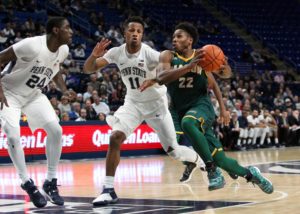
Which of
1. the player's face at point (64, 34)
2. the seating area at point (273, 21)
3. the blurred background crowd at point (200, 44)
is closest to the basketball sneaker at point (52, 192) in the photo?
the player's face at point (64, 34)

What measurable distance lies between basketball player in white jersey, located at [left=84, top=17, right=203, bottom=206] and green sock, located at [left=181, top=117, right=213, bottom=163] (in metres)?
0.77

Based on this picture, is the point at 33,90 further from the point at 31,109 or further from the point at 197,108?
the point at 197,108

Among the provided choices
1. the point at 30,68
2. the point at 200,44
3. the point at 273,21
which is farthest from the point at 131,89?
the point at 273,21

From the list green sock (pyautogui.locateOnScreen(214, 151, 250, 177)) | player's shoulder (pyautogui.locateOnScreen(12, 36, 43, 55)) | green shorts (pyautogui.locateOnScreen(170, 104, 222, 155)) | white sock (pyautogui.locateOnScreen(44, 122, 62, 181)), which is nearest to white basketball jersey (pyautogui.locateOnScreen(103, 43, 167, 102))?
green shorts (pyautogui.locateOnScreen(170, 104, 222, 155))

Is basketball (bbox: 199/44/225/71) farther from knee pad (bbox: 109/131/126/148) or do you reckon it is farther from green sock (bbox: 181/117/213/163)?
knee pad (bbox: 109/131/126/148)

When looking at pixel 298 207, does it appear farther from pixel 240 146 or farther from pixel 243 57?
pixel 243 57

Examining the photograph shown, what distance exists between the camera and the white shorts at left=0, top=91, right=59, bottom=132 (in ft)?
27.9

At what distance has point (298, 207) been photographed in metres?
7.92

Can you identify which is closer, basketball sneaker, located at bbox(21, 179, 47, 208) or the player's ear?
basketball sneaker, located at bbox(21, 179, 47, 208)

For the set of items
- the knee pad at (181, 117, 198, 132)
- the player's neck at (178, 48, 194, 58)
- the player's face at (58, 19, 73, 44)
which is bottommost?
the knee pad at (181, 117, 198, 132)

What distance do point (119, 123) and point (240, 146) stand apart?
15.0m

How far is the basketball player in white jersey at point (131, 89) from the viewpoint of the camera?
880cm

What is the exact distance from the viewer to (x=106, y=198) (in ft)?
27.8

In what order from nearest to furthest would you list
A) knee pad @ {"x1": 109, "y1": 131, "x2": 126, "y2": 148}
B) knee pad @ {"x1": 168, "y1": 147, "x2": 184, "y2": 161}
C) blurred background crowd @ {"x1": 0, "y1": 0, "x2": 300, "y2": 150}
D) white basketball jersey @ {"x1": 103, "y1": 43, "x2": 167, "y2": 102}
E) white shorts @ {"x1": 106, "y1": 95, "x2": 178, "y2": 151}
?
knee pad @ {"x1": 109, "y1": 131, "x2": 126, "y2": 148} → white shorts @ {"x1": 106, "y1": 95, "x2": 178, "y2": 151} → white basketball jersey @ {"x1": 103, "y1": 43, "x2": 167, "y2": 102} → knee pad @ {"x1": 168, "y1": 147, "x2": 184, "y2": 161} → blurred background crowd @ {"x1": 0, "y1": 0, "x2": 300, "y2": 150}
